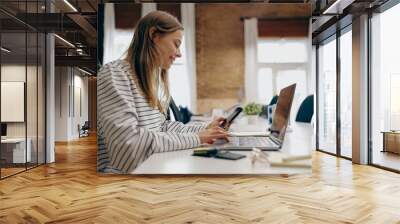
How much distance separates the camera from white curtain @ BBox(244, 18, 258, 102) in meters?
2.45

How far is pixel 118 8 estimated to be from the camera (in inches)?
95.3

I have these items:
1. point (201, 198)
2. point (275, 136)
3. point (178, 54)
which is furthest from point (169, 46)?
point (201, 198)

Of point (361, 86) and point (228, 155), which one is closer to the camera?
point (228, 155)

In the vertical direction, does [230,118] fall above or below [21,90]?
below

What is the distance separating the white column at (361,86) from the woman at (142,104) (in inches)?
196

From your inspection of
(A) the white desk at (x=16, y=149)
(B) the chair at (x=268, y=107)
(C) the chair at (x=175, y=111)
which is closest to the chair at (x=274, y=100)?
(B) the chair at (x=268, y=107)

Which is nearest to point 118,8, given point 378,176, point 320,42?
point 378,176

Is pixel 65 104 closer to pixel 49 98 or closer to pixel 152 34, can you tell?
pixel 49 98

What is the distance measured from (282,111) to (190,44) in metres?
0.72

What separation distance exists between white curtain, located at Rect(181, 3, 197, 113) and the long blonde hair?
54mm

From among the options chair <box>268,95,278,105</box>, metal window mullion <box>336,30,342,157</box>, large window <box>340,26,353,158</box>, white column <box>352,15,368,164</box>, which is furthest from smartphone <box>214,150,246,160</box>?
metal window mullion <box>336,30,342,157</box>

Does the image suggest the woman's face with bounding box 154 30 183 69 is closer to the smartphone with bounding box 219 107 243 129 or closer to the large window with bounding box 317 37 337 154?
the smartphone with bounding box 219 107 243 129

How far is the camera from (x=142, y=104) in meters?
2.31

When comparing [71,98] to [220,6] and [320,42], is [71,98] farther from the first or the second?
[220,6]
